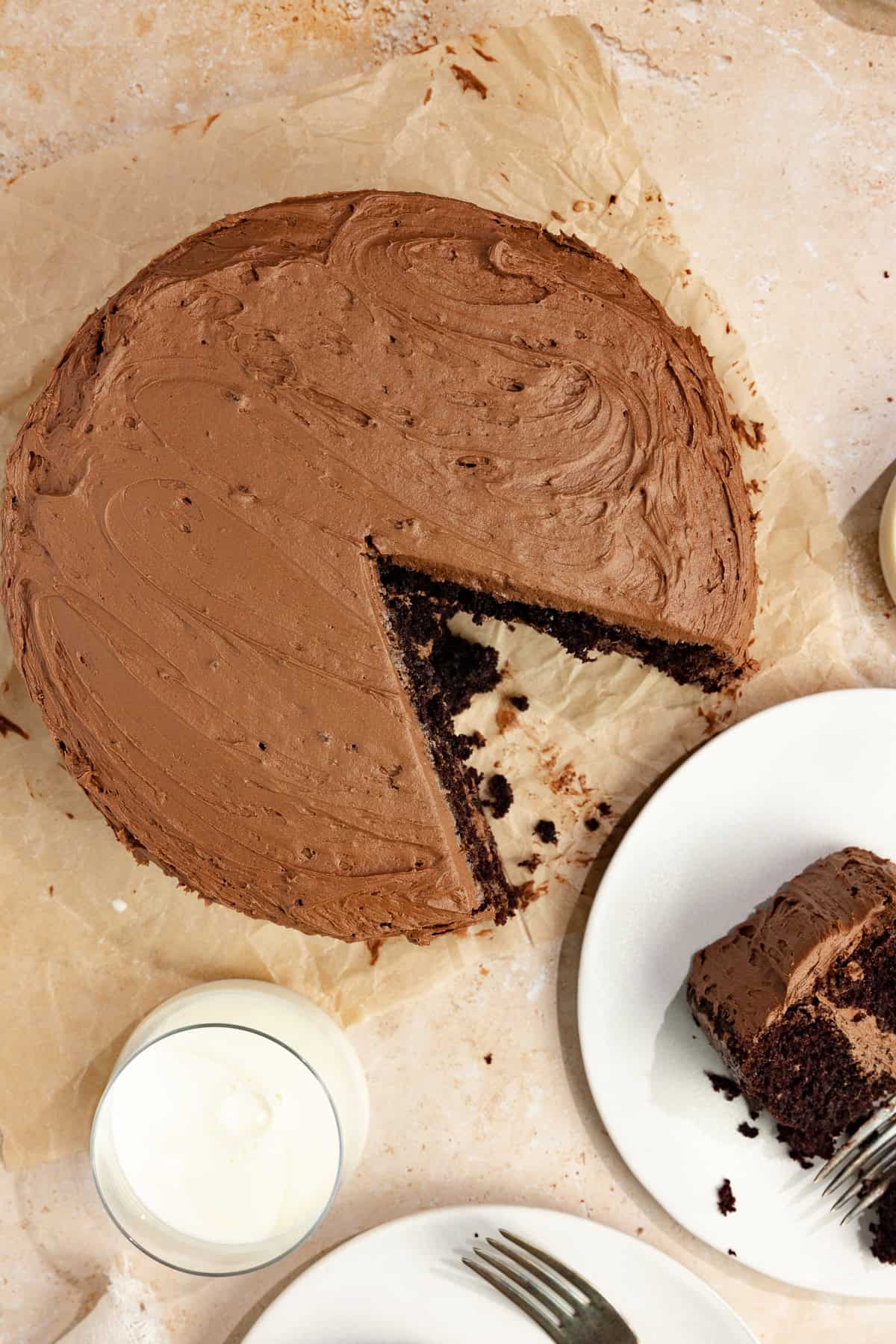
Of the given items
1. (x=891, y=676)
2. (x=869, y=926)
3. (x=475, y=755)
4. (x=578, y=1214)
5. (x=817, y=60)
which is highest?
(x=817, y=60)

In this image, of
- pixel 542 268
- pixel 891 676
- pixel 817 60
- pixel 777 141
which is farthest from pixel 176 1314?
Answer: pixel 817 60

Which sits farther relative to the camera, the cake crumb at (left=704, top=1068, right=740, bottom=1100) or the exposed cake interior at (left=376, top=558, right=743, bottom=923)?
the cake crumb at (left=704, top=1068, right=740, bottom=1100)

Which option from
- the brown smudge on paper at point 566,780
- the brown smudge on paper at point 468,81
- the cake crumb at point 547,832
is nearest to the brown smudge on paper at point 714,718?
the brown smudge on paper at point 566,780

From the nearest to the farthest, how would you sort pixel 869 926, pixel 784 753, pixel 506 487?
1. pixel 506 487
2. pixel 869 926
3. pixel 784 753

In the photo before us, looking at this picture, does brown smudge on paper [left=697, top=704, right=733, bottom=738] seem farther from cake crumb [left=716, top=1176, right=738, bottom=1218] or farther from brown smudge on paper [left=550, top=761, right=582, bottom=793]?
cake crumb [left=716, top=1176, right=738, bottom=1218]

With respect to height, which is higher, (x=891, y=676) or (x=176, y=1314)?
(x=891, y=676)

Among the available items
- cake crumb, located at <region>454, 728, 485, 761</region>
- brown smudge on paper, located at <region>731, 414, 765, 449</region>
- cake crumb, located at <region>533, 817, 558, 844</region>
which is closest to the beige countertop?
brown smudge on paper, located at <region>731, 414, 765, 449</region>

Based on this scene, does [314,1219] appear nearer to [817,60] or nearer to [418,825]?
[418,825]
